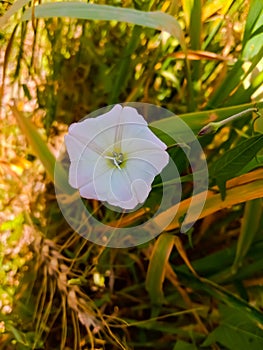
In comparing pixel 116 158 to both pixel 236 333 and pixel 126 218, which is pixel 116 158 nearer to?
pixel 126 218

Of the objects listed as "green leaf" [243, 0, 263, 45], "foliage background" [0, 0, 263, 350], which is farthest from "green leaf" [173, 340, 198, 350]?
"green leaf" [243, 0, 263, 45]

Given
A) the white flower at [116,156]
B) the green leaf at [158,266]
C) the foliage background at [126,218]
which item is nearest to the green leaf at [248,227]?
the foliage background at [126,218]

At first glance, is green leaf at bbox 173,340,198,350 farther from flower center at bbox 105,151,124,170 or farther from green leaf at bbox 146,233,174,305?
flower center at bbox 105,151,124,170

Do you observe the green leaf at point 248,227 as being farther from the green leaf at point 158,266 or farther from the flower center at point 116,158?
the flower center at point 116,158

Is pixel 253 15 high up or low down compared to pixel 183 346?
up

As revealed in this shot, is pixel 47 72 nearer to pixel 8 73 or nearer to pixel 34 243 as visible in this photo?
pixel 8 73

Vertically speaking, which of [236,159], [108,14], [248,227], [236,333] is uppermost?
[108,14]

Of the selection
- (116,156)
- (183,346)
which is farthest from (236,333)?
(116,156)
